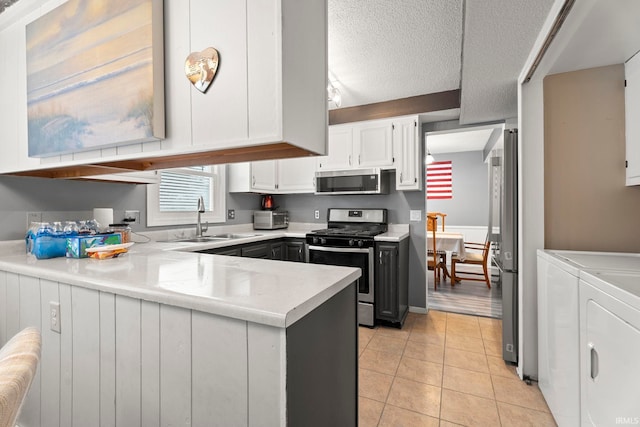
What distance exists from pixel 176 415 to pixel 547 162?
2.52 metres

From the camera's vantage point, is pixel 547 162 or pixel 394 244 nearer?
pixel 547 162

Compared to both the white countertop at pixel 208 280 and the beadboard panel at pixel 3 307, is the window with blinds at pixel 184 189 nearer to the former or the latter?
the white countertop at pixel 208 280

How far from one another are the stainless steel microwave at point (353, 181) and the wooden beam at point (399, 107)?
68 cm

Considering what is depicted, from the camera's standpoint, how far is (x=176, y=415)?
0.92 metres

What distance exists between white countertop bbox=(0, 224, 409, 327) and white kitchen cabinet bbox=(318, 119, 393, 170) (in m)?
2.26

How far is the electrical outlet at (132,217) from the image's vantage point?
2.47 m

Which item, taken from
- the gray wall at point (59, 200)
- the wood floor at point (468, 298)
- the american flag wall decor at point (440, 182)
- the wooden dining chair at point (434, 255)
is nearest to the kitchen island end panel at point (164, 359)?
the gray wall at point (59, 200)

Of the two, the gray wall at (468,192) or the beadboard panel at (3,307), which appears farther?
the gray wall at (468,192)

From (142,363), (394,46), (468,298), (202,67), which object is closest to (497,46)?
(394,46)

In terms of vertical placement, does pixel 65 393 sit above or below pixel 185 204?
below

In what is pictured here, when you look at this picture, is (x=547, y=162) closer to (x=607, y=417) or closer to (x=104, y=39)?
(x=607, y=417)

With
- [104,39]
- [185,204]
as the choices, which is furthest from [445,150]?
[104,39]

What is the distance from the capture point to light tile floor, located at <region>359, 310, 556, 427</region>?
5.75 feet

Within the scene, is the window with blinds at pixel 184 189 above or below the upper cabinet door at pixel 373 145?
below
